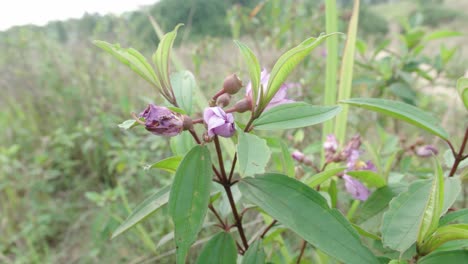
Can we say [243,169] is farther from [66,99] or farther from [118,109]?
[66,99]

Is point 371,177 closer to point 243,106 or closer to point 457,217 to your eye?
point 457,217

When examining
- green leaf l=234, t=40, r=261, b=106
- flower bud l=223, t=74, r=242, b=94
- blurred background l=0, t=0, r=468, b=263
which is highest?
green leaf l=234, t=40, r=261, b=106

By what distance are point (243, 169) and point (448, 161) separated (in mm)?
383

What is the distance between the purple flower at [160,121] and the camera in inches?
17.0

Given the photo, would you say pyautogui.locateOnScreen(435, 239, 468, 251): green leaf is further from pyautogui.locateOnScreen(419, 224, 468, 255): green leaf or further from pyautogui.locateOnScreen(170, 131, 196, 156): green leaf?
pyautogui.locateOnScreen(170, 131, 196, 156): green leaf

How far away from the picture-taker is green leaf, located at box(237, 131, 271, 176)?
1.39ft

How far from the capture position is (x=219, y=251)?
1.74ft

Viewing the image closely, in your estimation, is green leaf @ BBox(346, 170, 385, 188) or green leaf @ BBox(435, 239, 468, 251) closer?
green leaf @ BBox(435, 239, 468, 251)

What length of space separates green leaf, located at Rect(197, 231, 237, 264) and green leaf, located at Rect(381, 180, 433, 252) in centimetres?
21

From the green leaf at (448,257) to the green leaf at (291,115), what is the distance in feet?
0.67

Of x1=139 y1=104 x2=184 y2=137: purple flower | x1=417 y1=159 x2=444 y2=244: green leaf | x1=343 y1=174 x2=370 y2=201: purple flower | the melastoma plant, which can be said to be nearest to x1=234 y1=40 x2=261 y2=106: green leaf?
the melastoma plant

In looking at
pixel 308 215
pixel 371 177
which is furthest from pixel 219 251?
pixel 371 177

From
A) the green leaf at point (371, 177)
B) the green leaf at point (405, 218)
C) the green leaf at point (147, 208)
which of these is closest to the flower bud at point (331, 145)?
the green leaf at point (371, 177)

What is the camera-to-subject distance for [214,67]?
2.95 m
